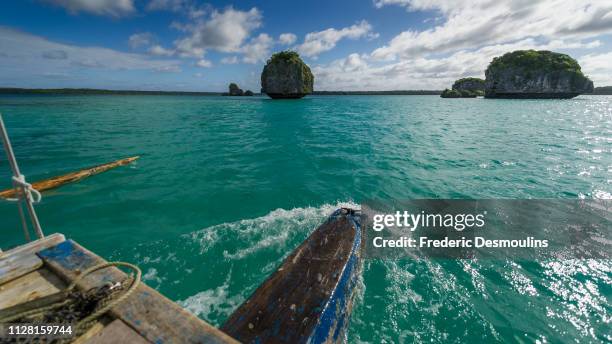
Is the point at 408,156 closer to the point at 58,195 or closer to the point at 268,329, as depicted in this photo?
the point at 268,329

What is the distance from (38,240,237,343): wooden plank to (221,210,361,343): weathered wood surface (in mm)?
760

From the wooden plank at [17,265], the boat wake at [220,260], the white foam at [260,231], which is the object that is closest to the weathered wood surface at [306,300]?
the boat wake at [220,260]

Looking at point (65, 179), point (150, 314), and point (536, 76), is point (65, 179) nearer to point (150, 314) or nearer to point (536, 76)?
point (150, 314)

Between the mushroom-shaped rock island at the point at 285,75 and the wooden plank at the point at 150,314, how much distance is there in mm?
108825

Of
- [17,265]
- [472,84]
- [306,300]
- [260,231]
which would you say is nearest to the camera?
[17,265]

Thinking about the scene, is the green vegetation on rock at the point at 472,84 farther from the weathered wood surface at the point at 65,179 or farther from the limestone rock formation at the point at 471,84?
the weathered wood surface at the point at 65,179

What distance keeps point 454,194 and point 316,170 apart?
5.85m

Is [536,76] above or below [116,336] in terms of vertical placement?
above

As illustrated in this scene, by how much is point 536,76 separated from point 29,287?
163 metres

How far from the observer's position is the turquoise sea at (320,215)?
4.42 m

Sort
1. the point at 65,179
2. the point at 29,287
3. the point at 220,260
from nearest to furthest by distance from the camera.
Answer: the point at 29,287
the point at 220,260
the point at 65,179

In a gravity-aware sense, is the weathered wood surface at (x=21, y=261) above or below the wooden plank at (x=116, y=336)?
above

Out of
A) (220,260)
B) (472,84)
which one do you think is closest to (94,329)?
(220,260)

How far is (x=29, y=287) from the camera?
8.94 feet
